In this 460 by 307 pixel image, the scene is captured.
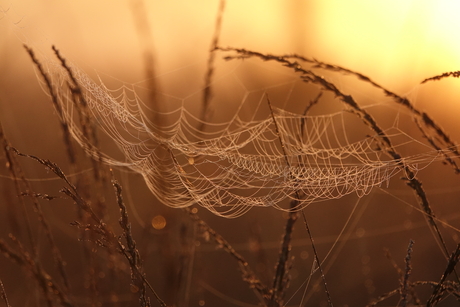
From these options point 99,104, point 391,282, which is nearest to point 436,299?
point 99,104

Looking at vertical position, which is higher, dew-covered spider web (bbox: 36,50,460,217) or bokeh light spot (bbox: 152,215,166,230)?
dew-covered spider web (bbox: 36,50,460,217)

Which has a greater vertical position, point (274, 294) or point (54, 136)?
point (54, 136)

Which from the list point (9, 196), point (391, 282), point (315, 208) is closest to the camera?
point (9, 196)

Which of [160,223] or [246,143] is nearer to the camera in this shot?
[160,223]

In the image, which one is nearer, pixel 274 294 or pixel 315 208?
pixel 274 294

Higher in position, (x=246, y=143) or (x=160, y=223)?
(x=246, y=143)

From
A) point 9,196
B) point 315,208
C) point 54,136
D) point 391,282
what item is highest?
point 54,136

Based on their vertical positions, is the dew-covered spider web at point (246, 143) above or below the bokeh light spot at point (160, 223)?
above

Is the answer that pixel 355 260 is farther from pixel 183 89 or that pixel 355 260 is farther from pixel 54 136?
pixel 54 136
